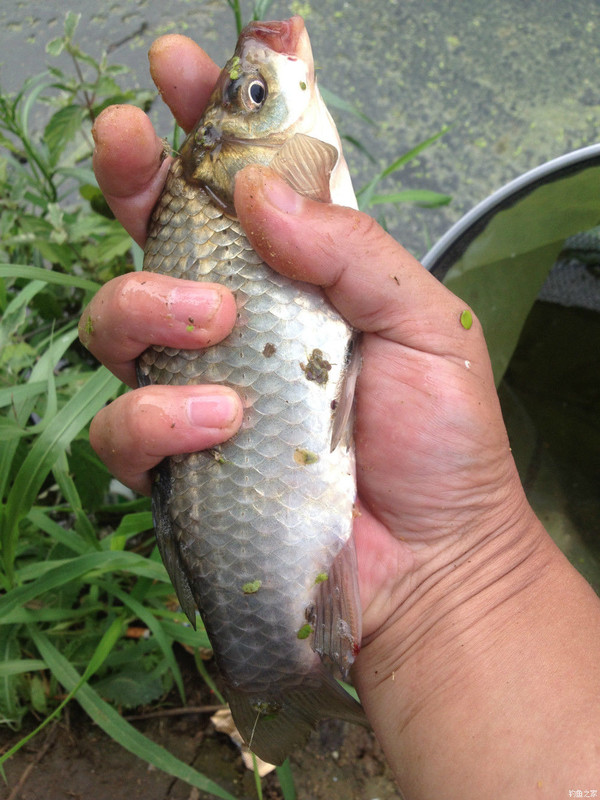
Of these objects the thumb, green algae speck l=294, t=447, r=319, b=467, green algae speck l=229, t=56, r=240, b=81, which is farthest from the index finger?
green algae speck l=294, t=447, r=319, b=467

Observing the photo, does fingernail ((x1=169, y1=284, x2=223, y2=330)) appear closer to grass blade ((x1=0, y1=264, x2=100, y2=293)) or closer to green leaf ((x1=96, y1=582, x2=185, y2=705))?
grass blade ((x1=0, y1=264, x2=100, y2=293))

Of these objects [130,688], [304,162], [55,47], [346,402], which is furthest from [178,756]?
[55,47]

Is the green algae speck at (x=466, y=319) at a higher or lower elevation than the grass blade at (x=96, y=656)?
higher

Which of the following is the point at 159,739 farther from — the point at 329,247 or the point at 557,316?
the point at 557,316

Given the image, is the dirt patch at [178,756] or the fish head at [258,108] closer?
the fish head at [258,108]

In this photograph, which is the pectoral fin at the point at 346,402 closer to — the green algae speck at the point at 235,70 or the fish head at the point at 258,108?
the fish head at the point at 258,108

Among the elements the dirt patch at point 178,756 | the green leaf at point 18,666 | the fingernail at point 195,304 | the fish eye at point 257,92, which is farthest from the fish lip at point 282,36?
the dirt patch at point 178,756

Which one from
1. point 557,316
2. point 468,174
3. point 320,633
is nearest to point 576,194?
point 557,316

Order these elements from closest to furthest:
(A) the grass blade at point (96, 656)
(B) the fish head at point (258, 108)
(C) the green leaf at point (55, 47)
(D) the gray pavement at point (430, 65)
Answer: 1. (B) the fish head at point (258, 108)
2. (A) the grass blade at point (96, 656)
3. (C) the green leaf at point (55, 47)
4. (D) the gray pavement at point (430, 65)
